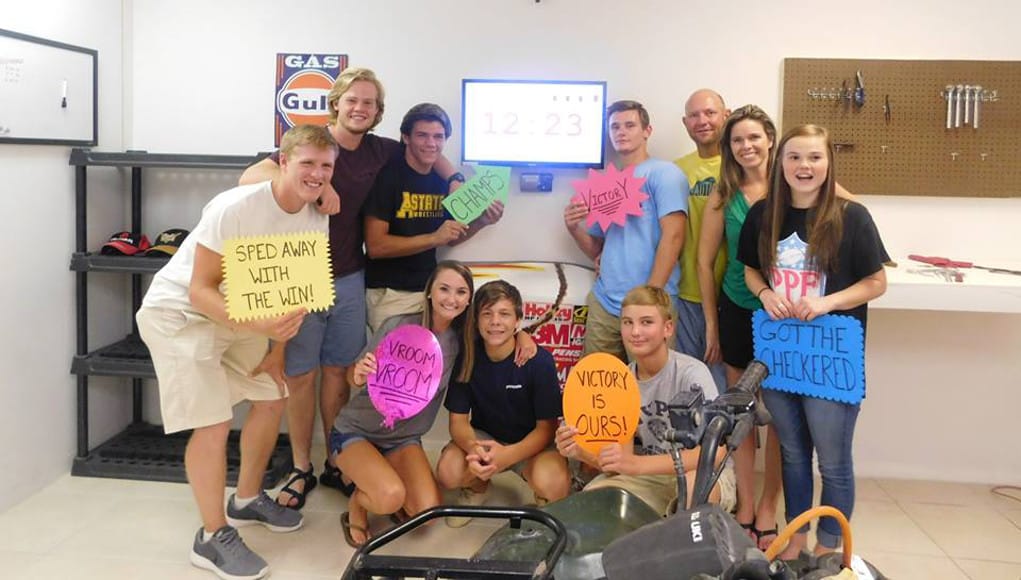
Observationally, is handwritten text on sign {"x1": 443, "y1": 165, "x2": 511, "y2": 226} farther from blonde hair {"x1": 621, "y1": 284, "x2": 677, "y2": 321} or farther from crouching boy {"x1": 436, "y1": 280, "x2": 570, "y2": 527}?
blonde hair {"x1": 621, "y1": 284, "x2": 677, "y2": 321}

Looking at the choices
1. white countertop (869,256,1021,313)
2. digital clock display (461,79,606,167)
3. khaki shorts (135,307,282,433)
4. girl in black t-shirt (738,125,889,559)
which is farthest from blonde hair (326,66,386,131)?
white countertop (869,256,1021,313)

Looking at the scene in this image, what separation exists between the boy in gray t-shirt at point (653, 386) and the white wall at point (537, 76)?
3.17 ft

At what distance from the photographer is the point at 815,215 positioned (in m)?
2.28

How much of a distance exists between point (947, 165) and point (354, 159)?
91.2 inches

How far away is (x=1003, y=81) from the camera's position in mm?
3111

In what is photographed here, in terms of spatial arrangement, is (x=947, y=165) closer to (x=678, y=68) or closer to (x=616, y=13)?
(x=678, y=68)

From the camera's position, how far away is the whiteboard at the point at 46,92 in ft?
8.87

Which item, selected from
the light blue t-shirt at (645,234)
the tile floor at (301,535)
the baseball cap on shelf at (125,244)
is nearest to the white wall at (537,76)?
the baseball cap on shelf at (125,244)

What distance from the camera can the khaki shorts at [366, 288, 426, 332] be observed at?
3.02 m

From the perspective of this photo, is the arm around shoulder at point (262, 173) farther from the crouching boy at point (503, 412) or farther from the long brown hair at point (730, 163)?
the long brown hair at point (730, 163)

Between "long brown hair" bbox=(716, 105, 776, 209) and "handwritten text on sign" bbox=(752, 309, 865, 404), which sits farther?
"long brown hair" bbox=(716, 105, 776, 209)

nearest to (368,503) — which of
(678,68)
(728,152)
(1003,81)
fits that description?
(728,152)

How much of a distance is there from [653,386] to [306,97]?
195cm

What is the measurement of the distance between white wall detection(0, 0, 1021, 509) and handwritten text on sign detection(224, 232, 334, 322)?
3.95 feet
